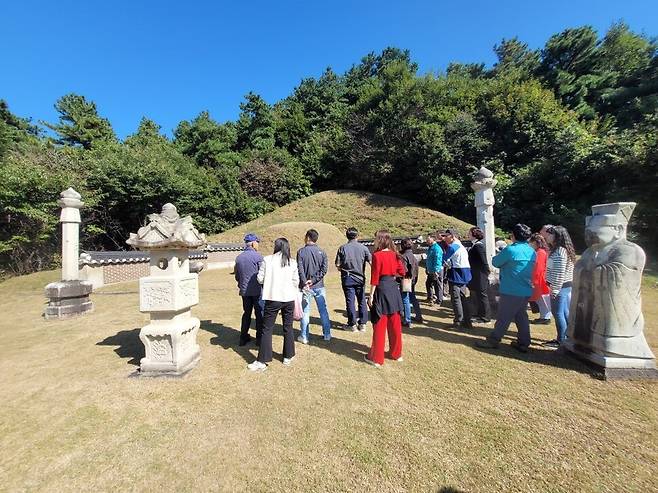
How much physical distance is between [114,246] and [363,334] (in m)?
20.7

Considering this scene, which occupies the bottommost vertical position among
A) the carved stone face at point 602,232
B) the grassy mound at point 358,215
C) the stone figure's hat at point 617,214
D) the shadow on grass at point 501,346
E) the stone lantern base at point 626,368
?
the shadow on grass at point 501,346

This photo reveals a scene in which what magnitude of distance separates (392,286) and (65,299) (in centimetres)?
730

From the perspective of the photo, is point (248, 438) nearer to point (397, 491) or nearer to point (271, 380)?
point (271, 380)

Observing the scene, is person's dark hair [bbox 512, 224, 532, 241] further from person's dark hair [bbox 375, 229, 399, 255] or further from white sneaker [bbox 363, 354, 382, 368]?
white sneaker [bbox 363, 354, 382, 368]

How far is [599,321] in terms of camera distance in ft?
11.2

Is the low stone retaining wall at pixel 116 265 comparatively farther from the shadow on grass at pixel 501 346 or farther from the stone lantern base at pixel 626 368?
the stone lantern base at pixel 626 368

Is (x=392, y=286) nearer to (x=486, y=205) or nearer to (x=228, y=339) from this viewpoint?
(x=228, y=339)

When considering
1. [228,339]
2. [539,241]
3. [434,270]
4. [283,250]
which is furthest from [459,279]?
[228,339]

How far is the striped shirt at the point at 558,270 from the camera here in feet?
14.5

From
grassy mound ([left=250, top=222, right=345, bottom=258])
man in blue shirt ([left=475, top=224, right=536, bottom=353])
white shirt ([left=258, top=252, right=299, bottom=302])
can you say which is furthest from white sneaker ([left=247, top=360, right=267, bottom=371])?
grassy mound ([left=250, top=222, right=345, bottom=258])

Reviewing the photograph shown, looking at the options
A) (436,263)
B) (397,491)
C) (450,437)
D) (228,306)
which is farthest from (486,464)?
(228,306)

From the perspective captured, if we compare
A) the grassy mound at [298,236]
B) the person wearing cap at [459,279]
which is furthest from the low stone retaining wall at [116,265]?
the person wearing cap at [459,279]

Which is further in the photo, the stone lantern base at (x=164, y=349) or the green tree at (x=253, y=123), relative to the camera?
the green tree at (x=253, y=123)

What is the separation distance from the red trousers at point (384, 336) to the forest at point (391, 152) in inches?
646
